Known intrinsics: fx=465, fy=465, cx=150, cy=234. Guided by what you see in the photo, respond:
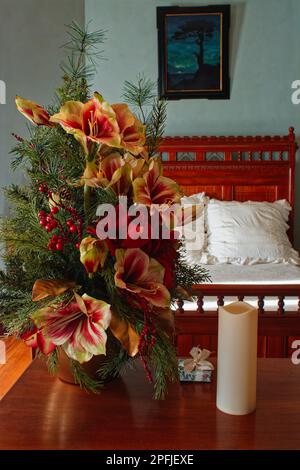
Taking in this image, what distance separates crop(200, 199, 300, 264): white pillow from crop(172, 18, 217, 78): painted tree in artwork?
1146mm

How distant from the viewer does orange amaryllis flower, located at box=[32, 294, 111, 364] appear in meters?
0.72

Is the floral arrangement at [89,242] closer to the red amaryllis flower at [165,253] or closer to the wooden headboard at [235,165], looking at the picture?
the red amaryllis flower at [165,253]

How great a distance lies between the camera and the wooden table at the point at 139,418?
0.74 m

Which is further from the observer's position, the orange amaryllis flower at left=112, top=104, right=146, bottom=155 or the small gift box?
the small gift box

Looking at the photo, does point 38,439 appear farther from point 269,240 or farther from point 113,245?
point 269,240

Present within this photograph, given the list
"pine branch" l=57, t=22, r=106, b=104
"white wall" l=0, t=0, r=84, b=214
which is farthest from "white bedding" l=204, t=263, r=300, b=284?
"pine branch" l=57, t=22, r=106, b=104

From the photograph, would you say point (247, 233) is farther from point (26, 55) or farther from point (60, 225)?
point (60, 225)

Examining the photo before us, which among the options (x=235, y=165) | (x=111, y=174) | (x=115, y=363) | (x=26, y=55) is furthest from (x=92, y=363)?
(x=235, y=165)

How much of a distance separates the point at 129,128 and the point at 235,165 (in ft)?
9.31

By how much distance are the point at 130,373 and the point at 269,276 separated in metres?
1.80

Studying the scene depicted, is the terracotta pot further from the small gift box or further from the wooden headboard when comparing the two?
the wooden headboard

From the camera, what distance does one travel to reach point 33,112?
826 mm
